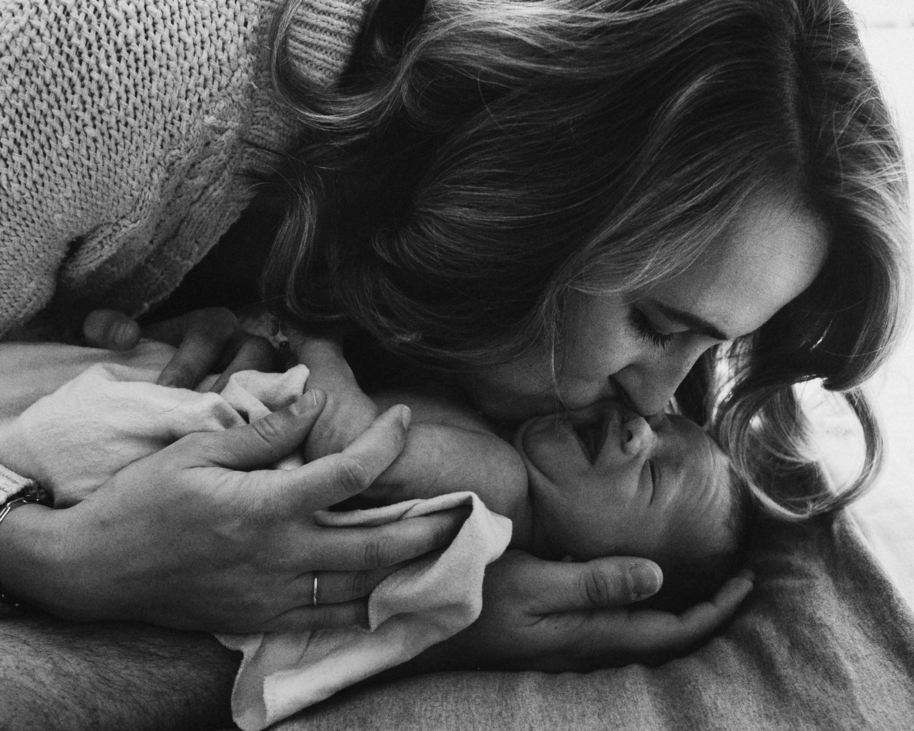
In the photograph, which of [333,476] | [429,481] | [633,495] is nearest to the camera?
[333,476]

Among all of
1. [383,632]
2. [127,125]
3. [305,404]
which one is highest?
[127,125]

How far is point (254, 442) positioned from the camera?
91 centimetres

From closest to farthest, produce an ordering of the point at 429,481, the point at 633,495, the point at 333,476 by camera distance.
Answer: the point at 333,476, the point at 429,481, the point at 633,495

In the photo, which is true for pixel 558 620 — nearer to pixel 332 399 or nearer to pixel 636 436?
pixel 636 436

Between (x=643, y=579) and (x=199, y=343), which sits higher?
(x=199, y=343)

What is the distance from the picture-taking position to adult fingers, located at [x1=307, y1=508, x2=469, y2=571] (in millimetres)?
892

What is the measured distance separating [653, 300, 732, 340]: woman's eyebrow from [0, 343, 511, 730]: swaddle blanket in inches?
11.9

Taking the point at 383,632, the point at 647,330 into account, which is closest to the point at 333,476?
the point at 383,632

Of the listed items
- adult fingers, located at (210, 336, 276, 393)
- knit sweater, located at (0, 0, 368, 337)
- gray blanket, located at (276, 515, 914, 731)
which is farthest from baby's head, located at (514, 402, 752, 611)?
knit sweater, located at (0, 0, 368, 337)

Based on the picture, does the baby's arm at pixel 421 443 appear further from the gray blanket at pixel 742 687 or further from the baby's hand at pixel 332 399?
the gray blanket at pixel 742 687

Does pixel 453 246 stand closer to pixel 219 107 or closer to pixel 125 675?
pixel 219 107

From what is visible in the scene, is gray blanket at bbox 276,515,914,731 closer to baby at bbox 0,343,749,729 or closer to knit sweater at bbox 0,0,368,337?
baby at bbox 0,343,749,729

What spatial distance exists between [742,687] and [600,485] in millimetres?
279

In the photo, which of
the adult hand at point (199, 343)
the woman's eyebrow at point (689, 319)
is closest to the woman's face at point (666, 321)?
the woman's eyebrow at point (689, 319)
